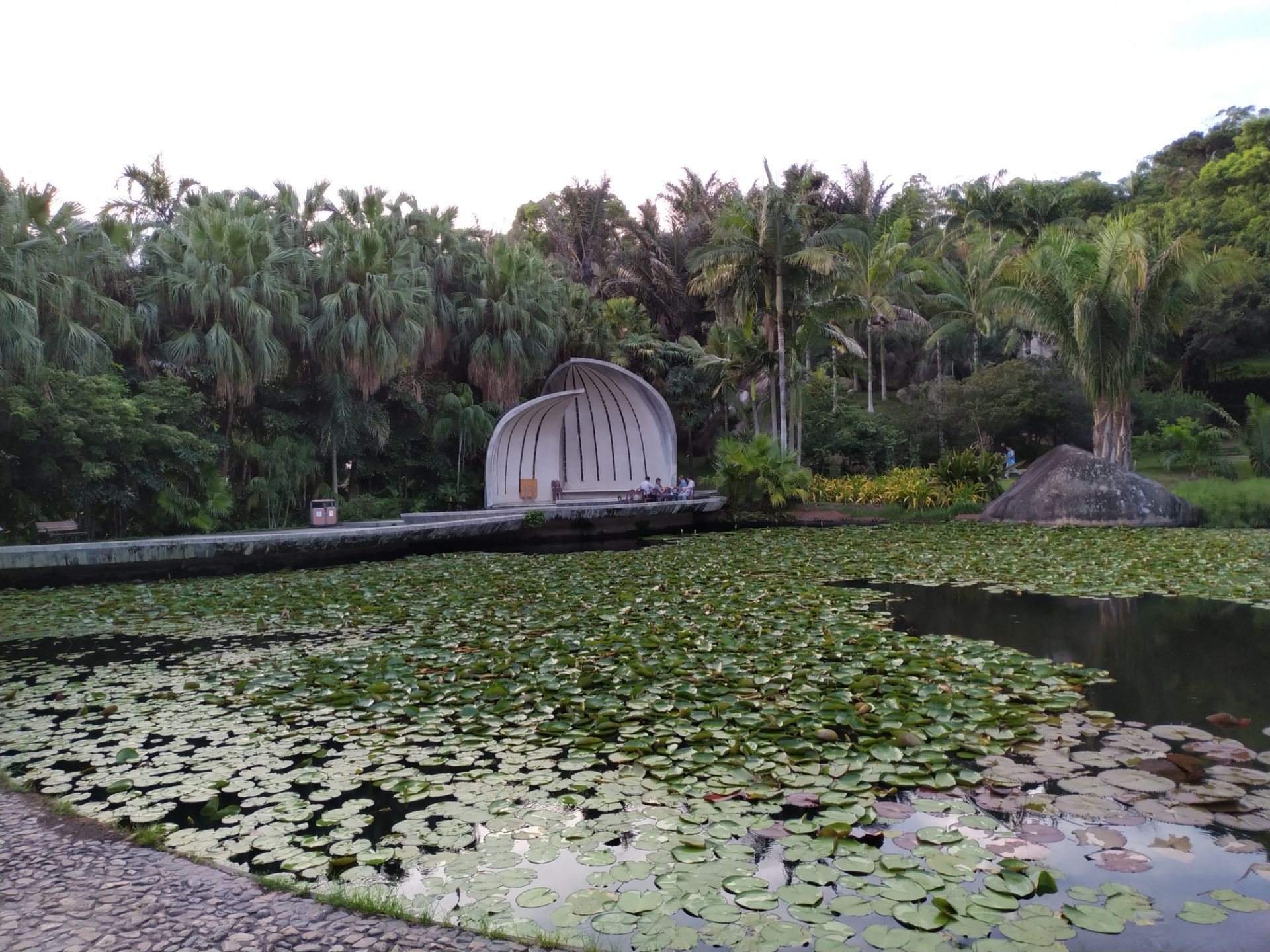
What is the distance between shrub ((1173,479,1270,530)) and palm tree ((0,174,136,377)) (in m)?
20.2

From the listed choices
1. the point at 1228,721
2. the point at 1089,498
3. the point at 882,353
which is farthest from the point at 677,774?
the point at 882,353

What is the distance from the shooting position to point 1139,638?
7.68m

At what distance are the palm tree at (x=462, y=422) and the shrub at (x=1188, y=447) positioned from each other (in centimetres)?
1704

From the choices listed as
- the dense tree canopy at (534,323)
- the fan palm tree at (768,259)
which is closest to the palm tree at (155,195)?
the dense tree canopy at (534,323)

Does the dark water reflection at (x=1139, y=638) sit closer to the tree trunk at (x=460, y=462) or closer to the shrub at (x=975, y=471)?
the shrub at (x=975, y=471)

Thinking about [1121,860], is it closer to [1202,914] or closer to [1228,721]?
[1202,914]

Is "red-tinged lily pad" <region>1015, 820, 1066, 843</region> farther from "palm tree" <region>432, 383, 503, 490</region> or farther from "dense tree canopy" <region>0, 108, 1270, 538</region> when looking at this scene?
"palm tree" <region>432, 383, 503, 490</region>

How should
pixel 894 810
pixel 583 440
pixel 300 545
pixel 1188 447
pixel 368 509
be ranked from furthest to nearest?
1. pixel 583 440
2. pixel 368 509
3. pixel 1188 447
4. pixel 300 545
5. pixel 894 810

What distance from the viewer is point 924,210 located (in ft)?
139

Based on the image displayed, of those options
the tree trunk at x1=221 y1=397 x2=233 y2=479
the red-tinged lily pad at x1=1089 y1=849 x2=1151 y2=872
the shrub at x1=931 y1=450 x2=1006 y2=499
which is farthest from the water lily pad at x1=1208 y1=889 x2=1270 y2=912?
the tree trunk at x1=221 y1=397 x2=233 y2=479

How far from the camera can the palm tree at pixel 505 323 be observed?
75.9 feet

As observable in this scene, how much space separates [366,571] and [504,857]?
32.9 feet

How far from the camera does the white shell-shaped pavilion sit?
22953mm

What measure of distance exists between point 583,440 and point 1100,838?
23585 mm
